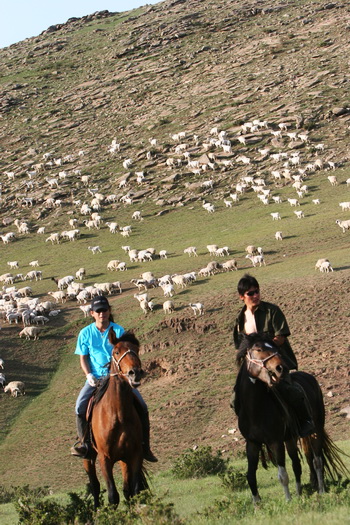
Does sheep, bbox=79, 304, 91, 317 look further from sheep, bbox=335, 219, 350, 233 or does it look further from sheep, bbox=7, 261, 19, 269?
sheep, bbox=335, 219, 350, 233

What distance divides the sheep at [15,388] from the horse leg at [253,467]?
2029cm

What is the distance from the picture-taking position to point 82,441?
992cm

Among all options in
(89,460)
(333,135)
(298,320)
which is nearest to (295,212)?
(333,135)

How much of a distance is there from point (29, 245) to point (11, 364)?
1039 inches

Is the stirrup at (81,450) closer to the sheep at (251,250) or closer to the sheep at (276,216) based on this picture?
the sheep at (251,250)

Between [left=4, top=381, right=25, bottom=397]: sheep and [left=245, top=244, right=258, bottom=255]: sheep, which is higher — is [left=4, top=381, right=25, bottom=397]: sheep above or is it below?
below

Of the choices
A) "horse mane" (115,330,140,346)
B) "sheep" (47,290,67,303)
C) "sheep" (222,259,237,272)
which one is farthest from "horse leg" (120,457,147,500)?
"sheep" (47,290,67,303)

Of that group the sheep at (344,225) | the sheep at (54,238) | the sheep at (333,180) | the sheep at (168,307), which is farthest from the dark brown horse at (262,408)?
the sheep at (54,238)

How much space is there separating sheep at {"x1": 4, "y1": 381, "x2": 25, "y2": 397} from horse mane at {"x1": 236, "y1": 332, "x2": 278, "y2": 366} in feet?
67.0

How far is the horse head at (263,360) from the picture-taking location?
27.6 ft

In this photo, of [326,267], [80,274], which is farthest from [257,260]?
[80,274]

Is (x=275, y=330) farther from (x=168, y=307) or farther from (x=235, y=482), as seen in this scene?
(x=168, y=307)

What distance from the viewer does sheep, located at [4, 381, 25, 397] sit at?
27.8 m

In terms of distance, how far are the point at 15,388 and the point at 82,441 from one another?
18.8 m
